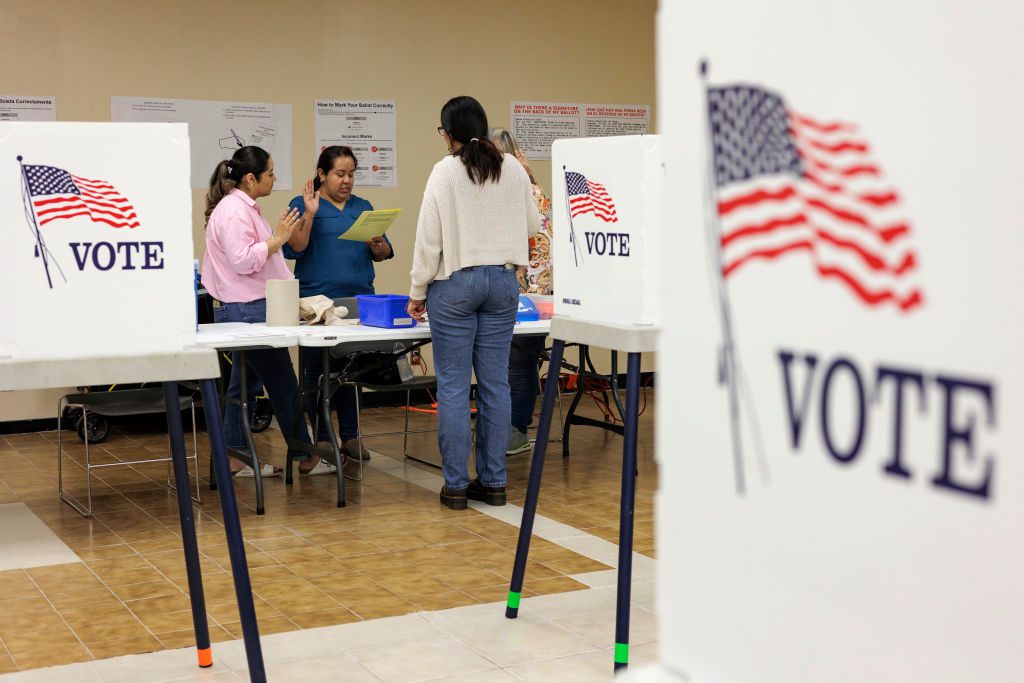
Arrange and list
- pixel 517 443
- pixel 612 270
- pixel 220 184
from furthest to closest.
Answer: pixel 517 443, pixel 220 184, pixel 612 270

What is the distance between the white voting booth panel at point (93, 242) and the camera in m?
2.27

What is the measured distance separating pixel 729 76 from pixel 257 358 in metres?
4.63

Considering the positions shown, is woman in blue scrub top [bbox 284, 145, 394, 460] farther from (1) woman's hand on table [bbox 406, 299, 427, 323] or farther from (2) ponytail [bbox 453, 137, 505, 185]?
(2) ponytail [bbox 453, 137, 505, 185]

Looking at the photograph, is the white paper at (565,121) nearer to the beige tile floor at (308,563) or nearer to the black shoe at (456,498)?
the beige tile floor at (308,563)

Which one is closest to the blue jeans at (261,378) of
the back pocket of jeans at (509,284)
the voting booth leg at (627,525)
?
the back pocket of jeans at (509,284)

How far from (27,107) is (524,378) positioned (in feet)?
10.1

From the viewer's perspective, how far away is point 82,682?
2.85 metres

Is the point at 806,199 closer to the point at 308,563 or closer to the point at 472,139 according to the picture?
the point at 308,563

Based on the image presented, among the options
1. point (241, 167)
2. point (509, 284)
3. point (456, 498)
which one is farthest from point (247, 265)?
point (456, 498)

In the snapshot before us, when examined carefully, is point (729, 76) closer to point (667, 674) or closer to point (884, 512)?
point (884, 512)

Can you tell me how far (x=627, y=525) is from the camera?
112 inches

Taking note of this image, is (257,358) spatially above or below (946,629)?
below

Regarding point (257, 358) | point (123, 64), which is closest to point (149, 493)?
point (257, 358)

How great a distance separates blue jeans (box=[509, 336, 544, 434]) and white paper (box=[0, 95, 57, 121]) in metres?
2.89
